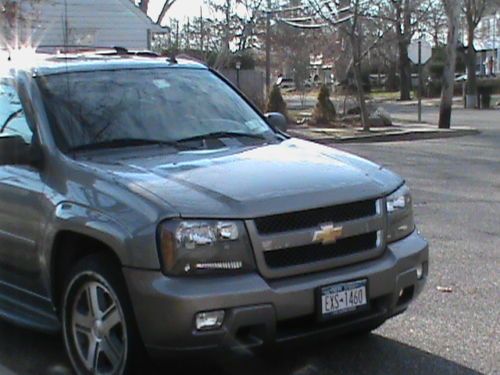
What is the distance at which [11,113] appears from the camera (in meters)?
5.52

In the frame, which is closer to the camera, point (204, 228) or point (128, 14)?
point (204, 228)

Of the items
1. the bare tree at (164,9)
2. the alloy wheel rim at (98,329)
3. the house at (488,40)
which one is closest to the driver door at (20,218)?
the alloy wheel rim at (98,329)

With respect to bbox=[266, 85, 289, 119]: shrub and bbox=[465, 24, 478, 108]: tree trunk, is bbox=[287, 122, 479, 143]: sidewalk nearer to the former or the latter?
bbox=[266, 85, 289, 119]: shrub

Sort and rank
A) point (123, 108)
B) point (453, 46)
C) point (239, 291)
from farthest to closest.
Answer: point (453, 46) → point (123, 108) → point (239, 291)

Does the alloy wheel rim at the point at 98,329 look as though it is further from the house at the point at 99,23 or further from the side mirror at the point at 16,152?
the house at the point at 99,23

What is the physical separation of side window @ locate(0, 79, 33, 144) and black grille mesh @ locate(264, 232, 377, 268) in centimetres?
195

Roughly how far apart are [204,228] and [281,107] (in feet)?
82.5

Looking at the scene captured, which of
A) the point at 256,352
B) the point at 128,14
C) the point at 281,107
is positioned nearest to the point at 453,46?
the point at 281,107

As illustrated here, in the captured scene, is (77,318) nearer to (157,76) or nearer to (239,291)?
(239,291)

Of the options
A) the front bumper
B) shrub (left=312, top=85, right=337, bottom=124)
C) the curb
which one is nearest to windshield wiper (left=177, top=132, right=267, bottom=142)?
the front bumper

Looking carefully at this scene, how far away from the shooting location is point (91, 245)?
4.58 m

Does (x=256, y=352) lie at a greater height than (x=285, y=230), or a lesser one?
lesser

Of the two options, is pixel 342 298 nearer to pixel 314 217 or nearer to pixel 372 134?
pixel 314 217

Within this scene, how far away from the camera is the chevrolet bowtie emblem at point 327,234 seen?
14.1 feet
